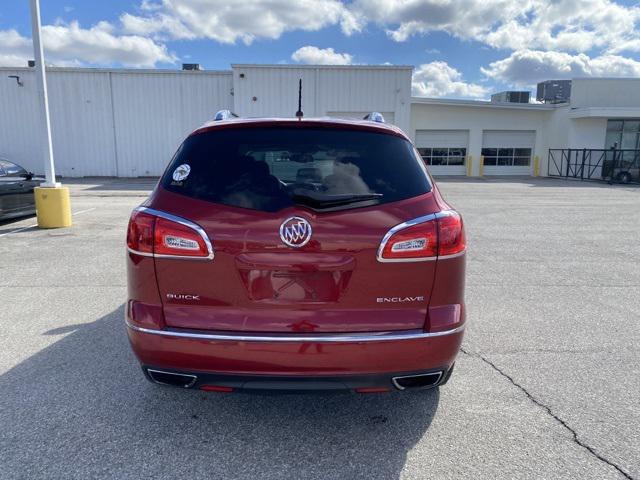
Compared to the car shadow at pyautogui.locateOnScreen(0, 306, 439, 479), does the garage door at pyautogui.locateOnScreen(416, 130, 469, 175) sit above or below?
above

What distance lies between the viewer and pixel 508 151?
33062mm

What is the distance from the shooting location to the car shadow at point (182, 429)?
252 cm

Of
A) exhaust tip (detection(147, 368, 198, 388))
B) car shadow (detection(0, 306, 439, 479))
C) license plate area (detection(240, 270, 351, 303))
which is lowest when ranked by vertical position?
car shadow (detection(0, 306, 439, 479))

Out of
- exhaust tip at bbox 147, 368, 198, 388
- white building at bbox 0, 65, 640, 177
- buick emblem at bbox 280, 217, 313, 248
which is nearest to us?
buick emblem at bbox 280, 217, 313, 248

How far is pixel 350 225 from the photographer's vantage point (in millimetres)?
2434

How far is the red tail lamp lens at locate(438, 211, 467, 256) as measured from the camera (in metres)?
2.51

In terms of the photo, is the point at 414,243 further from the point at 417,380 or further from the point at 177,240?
the point at 177,240

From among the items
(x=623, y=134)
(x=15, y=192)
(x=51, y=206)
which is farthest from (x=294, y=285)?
(x=623, y=134)

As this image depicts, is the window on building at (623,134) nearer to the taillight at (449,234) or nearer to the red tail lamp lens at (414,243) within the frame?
the taillight at (449,234)

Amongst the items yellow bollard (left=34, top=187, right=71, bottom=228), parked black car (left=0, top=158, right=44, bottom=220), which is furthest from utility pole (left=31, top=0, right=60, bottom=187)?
parked black car (left=0, top=158, right=44, bottom=220)

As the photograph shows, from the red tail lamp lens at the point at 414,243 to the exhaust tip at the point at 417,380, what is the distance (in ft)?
2.08

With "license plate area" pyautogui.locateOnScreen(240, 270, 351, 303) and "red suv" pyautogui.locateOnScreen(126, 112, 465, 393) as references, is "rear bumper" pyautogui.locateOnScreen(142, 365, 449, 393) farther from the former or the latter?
"license plate area" pyautogui.locateOnScreen(240, 270, 351, 303)

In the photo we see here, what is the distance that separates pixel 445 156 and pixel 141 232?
104ft

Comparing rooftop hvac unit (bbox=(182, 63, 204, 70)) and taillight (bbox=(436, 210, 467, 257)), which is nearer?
taillight (bbox=(436, 210, 467, 257))
